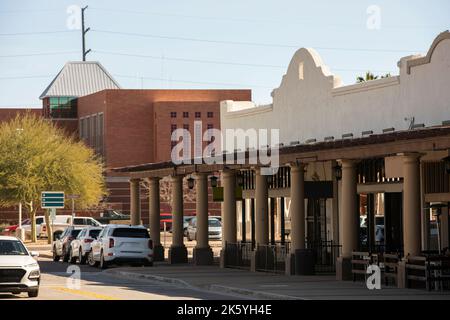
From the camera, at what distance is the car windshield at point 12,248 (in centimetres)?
2923

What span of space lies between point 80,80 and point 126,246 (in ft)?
296

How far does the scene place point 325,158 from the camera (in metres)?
34.4

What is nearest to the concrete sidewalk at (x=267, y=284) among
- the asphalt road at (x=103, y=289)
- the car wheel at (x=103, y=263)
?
the asphalt road at (x=103, y=289)

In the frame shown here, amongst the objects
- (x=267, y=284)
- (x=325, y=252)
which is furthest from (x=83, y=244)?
(x=267, y=284)

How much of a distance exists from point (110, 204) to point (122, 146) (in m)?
5.12

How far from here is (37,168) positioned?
73.2 m

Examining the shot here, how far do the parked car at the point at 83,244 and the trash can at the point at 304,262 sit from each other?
13994mm

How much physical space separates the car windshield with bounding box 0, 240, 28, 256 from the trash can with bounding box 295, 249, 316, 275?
32.7 feet

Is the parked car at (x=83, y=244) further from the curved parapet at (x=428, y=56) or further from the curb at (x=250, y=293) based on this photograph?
the curved parapet at (x=428, y=56)

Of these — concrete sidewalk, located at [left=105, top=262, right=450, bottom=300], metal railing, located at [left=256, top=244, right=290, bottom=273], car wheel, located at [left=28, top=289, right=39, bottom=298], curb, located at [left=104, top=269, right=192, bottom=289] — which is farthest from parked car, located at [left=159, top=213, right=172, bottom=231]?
car wheel, located at [left=28, top=289, right=39, bottom=298]

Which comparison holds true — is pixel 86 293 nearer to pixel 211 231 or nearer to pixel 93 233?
pixel 93 233

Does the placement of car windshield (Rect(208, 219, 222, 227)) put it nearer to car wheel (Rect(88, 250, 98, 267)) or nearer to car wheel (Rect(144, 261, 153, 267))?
car wheel (Rect(88, 250, 98, 267))

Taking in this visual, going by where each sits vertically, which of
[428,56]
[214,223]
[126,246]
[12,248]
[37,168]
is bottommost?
[126,246]

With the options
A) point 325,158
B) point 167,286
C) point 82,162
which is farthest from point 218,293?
point 82,162
